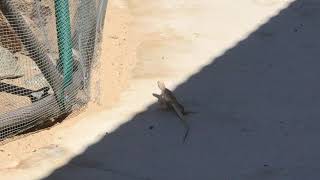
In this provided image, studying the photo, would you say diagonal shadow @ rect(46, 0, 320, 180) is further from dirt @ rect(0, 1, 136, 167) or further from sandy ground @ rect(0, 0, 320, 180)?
dirt @ rect(0, 1, 136, 167)

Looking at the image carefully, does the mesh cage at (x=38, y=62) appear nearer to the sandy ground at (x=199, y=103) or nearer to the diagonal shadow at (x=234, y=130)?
the sandy ground at (x=199, y=103)

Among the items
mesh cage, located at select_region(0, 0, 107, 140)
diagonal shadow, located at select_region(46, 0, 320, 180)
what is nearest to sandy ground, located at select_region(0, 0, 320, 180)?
diagonal shadow, located at select_region(46, 0, 320, 180)

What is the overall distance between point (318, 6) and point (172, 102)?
2.91 metres

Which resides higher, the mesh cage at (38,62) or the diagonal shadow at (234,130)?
the mesh cage at (38,62)

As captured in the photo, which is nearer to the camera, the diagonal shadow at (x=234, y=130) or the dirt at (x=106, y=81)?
the diagonal shadow at (x=234, y=130)

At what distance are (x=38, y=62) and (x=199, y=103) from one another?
129 centimetres

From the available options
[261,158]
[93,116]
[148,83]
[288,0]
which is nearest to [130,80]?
[148,83]

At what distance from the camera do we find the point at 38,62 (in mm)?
5371

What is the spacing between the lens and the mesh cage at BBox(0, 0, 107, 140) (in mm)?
5289

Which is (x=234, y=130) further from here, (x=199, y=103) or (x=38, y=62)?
(x=38, y=62)

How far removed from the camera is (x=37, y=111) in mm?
5434

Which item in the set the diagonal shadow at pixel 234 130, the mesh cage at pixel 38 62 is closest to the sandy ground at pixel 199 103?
the diagonal shadow at pixel 234 130

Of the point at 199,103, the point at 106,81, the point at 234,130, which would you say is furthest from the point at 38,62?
the point at 234,130

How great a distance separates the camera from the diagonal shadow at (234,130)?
16.3ft
